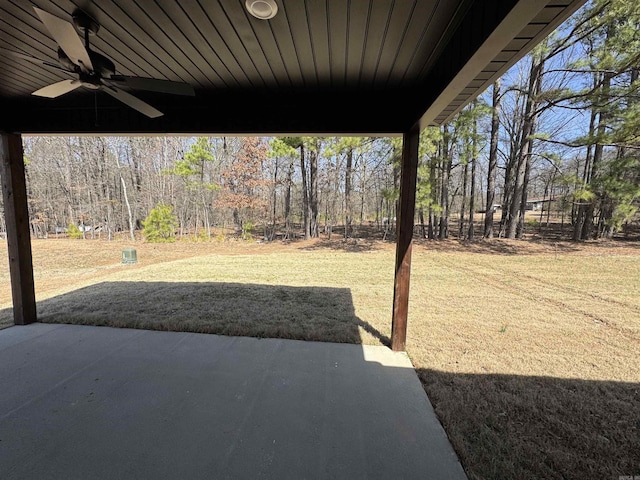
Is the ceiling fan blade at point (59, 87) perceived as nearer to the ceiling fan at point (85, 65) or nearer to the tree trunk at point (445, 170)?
the ceiling fan at point (85, 65)

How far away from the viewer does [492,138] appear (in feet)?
37.6

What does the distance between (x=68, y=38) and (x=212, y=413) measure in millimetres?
2337

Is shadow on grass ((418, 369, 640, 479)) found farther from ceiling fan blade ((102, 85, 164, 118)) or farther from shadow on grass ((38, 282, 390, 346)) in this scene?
ceiling fan blade ((102, 85, 164, 118))

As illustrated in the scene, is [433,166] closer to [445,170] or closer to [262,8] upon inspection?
[445,170]

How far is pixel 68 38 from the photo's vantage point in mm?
1499

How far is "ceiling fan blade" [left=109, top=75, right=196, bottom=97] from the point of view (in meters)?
1.83

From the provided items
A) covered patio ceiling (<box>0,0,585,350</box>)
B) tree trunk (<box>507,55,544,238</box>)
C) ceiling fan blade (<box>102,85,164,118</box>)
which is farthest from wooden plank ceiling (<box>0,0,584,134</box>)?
tree trunk (<box>507,55,544,238</box>)

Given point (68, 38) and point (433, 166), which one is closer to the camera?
point (68, 38)

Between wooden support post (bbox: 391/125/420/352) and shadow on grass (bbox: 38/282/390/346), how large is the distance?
0.31 metres

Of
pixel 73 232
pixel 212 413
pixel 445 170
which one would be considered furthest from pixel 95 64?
pixel 73 232

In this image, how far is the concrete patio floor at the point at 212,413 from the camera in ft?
5.08

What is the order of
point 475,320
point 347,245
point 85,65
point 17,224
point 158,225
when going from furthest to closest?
point 158,225 → point 347,245 → point 475,320 → point 17,224 → point 85,65

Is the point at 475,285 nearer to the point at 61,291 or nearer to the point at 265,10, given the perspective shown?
the point at 265,10

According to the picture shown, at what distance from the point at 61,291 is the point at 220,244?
720 cm
